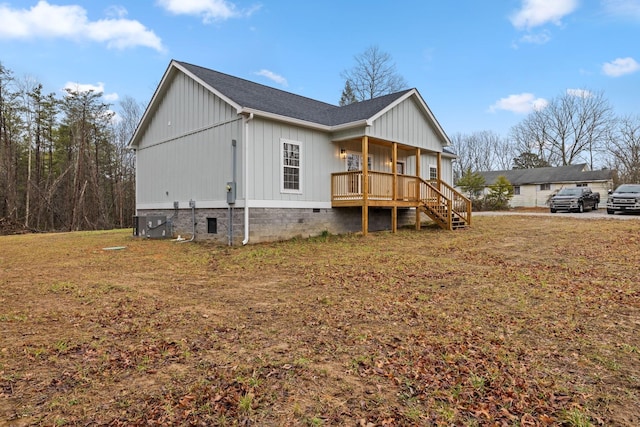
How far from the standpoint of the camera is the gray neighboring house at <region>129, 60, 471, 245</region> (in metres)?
10.8

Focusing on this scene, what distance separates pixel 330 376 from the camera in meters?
2.79

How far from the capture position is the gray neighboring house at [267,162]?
35.3ft

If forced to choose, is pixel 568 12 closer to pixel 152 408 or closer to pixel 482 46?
pixel 482 46

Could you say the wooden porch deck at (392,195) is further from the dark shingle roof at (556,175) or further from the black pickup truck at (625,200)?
the dark shingle roof at (556,175)

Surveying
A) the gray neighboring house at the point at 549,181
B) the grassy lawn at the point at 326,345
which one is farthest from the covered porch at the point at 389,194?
the gray neighboring house at the point at 549,181

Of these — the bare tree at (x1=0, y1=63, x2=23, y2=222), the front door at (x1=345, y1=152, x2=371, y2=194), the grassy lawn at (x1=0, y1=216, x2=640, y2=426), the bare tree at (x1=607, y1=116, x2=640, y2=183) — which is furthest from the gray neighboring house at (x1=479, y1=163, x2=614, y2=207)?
the bare tree at (x1=0, y1=63, x2=23, y2=222)

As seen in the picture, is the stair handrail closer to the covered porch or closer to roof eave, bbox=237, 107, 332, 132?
the covered porch

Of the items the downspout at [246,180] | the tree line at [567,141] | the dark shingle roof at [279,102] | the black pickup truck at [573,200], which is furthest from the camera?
the tree line at [567,141]

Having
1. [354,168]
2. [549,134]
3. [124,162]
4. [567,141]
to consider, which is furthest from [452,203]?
[549,134]

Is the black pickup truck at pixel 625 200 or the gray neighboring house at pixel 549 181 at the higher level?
the gray neighboring house at pixel 549 181

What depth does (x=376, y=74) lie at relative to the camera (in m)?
30.0

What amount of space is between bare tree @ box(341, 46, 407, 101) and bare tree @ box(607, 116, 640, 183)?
1956 centimetres

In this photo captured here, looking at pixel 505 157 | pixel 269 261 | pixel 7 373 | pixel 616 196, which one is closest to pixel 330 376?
pixel 7 373

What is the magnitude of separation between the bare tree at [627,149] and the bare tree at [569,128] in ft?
12.7
